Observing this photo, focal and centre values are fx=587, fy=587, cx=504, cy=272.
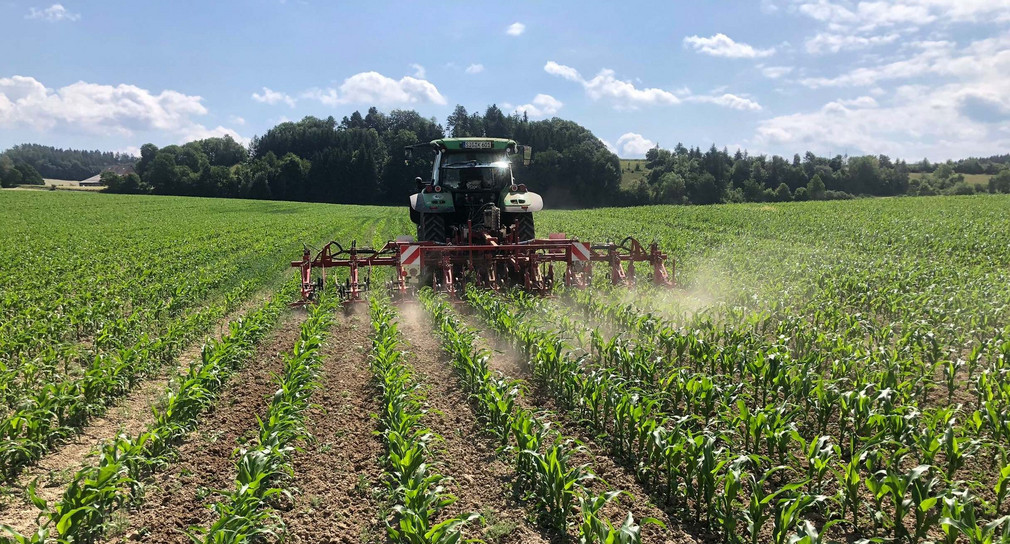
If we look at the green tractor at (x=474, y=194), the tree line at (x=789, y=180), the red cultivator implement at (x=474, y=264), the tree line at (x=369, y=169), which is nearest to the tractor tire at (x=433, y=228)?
the green tractor at (x=474, y=194)

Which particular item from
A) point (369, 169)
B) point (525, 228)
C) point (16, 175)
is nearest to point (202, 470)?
point (525, 228)

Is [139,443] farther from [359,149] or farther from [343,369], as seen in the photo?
[359,149]

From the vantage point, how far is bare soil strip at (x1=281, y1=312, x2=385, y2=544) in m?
3.34

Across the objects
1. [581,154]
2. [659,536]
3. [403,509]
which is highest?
[581,154]

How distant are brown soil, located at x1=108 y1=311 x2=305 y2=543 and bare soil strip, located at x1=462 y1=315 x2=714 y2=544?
2.22m

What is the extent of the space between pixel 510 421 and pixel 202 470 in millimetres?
2104

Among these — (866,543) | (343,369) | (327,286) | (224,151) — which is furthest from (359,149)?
(866,543)

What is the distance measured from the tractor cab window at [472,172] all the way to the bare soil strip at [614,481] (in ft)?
17.9

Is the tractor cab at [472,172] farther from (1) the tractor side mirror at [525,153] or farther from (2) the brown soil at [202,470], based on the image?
(2) the brown soil at [202,470]

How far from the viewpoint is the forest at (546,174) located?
58781mm

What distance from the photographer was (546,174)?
5775 cm

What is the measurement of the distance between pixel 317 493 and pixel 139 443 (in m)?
1.14

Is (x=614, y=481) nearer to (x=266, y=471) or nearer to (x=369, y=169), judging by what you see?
(x=266, y=471)

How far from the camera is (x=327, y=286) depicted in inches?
408
